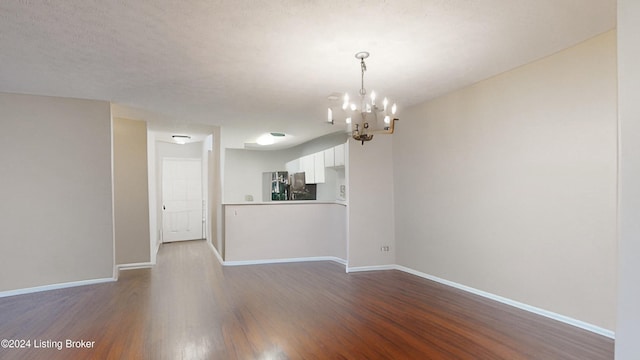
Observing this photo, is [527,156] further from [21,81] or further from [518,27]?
[21,81]

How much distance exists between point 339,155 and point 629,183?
473 cm

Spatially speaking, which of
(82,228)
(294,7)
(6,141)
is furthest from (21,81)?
(294,7)

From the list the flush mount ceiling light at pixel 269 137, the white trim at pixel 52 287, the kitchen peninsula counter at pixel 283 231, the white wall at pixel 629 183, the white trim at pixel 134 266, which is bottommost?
the white trim at pixel 134 266

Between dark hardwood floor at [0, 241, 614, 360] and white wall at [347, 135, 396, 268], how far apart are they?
67 centimetres

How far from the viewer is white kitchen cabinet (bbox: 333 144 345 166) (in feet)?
19.4

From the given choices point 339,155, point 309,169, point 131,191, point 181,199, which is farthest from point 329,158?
point 181,199

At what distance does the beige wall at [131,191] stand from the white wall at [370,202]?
3502 mm

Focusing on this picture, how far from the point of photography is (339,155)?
19.8ft

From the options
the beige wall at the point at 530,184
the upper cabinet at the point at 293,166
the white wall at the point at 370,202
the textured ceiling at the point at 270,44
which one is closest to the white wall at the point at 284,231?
the white wall at the point at 370,202

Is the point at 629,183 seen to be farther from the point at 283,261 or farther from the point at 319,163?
the point at 319,163

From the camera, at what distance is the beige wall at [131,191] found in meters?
5.45

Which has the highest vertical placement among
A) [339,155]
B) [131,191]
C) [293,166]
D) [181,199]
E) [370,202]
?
A: [339,155]

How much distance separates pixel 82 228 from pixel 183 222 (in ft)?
13.6

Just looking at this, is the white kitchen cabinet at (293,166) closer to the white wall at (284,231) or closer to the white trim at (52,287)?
the white wall at (284,231)
